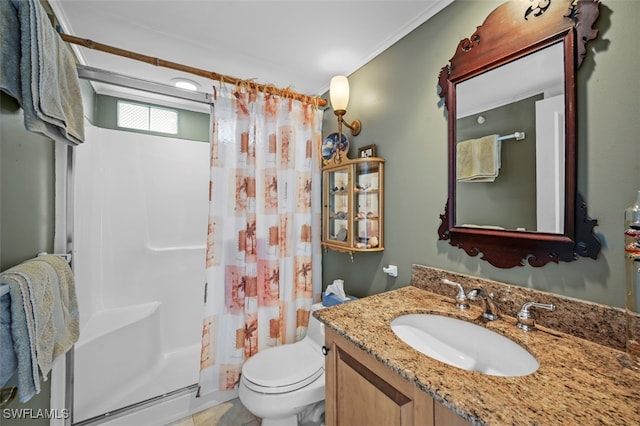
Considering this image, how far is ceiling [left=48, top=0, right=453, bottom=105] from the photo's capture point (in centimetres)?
127

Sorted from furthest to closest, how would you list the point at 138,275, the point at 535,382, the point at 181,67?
the point at 138,275 < the point at 181,67 < the point at 535,382

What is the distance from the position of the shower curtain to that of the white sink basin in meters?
1.03

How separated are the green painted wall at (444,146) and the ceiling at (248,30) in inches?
5.4

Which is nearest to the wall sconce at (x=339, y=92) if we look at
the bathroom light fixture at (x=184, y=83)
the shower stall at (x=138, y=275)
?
the bathroom light fixture at (x=184, y=83)

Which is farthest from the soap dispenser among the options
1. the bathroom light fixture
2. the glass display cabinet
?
the bathroom light fixture

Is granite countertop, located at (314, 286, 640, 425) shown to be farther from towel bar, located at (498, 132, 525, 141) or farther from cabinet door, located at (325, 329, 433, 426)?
towel bar, located at (498, 132, 525, 141)

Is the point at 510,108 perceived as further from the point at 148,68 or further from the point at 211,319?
the point at 148,68

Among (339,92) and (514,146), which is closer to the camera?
(514,146)

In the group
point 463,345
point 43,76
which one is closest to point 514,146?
point 463,345

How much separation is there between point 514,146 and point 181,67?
1.79 m

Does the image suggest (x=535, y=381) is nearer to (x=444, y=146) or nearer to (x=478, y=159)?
(x=478, y=159)

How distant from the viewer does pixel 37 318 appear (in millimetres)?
833

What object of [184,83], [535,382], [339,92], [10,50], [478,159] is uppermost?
[184,83]

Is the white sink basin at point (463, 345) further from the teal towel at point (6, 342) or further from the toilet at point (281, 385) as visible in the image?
the teal towel at point (6, 342)
